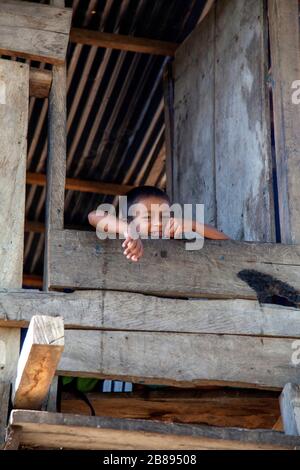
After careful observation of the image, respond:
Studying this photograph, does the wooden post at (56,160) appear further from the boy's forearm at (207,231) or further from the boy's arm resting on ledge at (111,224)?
the boy's forearm at (207,231)

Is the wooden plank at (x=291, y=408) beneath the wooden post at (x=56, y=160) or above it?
beneath

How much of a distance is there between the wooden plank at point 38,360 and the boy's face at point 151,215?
5.34 ft

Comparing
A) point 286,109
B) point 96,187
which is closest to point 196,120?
point 286,109

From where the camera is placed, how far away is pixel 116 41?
9.00m

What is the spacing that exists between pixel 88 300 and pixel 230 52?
2293 millimetres

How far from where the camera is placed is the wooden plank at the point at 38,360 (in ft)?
17.6

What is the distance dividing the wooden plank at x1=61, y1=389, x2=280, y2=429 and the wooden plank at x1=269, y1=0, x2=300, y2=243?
36.4 inches

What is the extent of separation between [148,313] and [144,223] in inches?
28.3

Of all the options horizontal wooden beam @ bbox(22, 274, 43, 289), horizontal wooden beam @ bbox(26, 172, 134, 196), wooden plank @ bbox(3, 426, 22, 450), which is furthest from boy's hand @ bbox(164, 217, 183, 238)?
horizontal wooden beam @ bbox(22, 274, 43, 289)

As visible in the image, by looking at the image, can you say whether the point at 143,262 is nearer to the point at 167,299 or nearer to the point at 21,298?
the point at 167,299

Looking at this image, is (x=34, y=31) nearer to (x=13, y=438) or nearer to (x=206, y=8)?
(x=206, y=8)

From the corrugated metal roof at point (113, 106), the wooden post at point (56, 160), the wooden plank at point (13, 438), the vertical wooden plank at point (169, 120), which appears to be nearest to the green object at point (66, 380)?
the wooden post at point (56, 160)

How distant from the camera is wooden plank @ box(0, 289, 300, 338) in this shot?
652 cm

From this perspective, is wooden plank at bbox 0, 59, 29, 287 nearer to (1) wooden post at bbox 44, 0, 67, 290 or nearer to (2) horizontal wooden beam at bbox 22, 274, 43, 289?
(1) wooden post at bbox 44, 0, 67, 290
